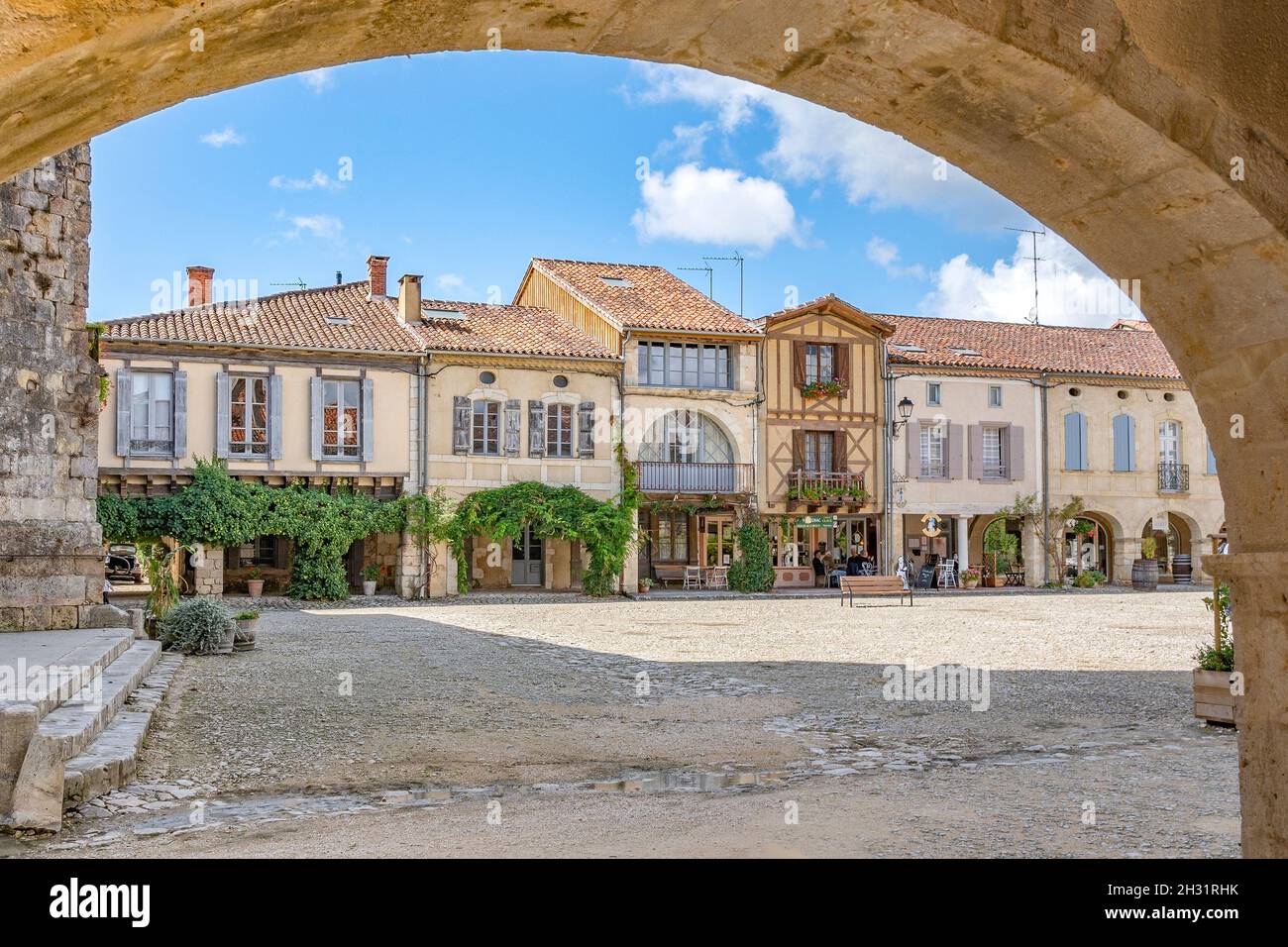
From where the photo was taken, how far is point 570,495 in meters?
24.4

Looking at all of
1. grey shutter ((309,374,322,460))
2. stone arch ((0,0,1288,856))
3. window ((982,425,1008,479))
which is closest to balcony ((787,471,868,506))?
window ((982,425,1008,479))

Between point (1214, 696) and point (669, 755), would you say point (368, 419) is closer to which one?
point (669, 755)

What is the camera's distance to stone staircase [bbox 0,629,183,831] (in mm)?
5090

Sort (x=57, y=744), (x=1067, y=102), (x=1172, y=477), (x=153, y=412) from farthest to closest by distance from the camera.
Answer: (x=1172, y=477) < (x=153, y=412) < (x=57, y=744) < (x=1067, y=102)

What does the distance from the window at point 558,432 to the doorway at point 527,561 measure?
6.77 feet

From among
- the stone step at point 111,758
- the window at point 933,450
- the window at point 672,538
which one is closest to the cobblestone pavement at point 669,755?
the stone step at point 111,758

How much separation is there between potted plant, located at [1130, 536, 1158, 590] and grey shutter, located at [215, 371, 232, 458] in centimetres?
2123

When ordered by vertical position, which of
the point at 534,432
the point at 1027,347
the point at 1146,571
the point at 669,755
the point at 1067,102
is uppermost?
the point at 1027,347

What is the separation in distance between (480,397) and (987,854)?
2061 centimetres

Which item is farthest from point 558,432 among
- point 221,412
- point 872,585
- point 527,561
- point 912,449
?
point 912,449

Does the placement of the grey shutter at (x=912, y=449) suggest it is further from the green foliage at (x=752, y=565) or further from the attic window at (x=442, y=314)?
the attic window at (x=442, y=314)

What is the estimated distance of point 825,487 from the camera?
2695 centimetres

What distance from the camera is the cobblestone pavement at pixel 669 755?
491 centimetres

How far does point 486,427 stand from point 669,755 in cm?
1807
